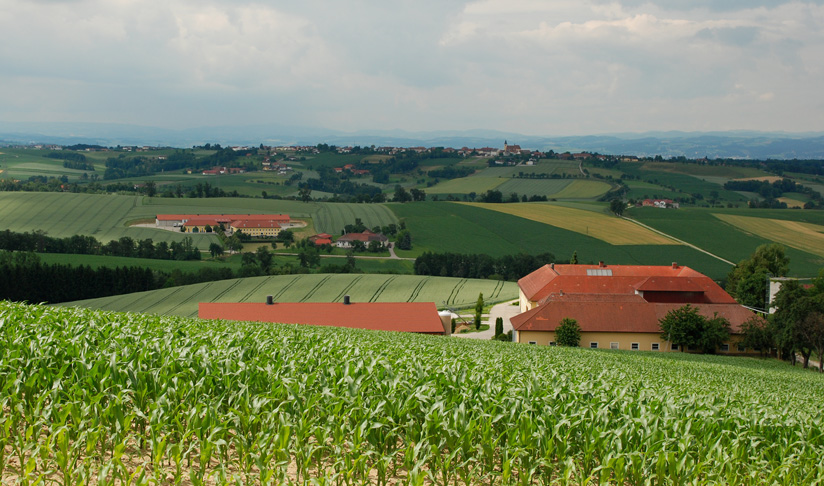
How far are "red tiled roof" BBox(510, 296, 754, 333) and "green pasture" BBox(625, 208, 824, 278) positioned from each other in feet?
151

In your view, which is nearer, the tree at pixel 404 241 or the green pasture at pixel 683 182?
the tree at pixel 404 241

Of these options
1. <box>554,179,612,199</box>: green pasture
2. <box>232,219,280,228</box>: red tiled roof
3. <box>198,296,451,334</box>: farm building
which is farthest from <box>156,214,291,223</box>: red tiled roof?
<box>554,179,612,199</box>: green pasture

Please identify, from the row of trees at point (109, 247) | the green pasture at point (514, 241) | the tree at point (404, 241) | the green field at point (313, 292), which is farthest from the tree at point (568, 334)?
the row of trees at point (109, 247)

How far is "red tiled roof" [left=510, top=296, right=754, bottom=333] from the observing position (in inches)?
1730

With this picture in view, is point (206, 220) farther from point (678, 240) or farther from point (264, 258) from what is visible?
point (678, 240)

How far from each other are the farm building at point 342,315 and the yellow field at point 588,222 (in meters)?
63.0

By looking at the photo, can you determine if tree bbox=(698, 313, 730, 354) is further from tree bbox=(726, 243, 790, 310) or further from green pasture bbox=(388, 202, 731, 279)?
green pasture bbox=(388, 202, 731, 279)

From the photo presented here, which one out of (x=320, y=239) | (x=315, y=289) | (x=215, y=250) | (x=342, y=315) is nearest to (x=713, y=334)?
(x=342, y=315)

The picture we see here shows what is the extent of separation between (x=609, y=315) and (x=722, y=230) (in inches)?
2874

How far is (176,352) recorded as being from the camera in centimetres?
959

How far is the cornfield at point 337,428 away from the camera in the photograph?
656 centimetres

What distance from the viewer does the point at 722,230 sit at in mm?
107438

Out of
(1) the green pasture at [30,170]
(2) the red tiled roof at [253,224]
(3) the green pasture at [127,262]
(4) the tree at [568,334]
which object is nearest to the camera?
(4) the tree at [568,334]

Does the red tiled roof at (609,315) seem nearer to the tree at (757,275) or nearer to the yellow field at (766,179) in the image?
the tree at (757,275)
